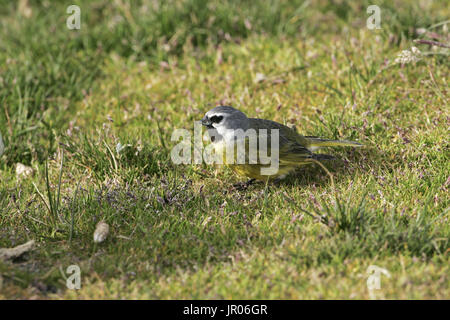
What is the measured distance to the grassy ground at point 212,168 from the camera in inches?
170

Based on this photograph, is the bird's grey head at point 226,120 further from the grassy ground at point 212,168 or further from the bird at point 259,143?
the grassy ground at point 212,168

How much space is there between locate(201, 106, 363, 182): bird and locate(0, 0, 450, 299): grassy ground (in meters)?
0.20

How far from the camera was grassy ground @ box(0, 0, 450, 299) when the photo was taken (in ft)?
14.2

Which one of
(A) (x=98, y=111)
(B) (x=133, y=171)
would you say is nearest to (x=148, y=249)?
(B) (x=133, y=171)

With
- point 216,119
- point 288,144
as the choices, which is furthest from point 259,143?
point 216,119

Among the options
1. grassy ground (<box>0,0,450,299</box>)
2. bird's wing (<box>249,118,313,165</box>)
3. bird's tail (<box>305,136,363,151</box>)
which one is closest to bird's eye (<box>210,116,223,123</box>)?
bird's wing (<box>249,118,313,165</box>)

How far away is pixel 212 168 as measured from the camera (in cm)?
630

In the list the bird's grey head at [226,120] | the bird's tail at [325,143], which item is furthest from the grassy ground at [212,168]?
the bird's grey head at [226,120]

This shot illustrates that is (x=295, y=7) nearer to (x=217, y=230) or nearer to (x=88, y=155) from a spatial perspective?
(x=88, y=155)

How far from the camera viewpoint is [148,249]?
4.72m

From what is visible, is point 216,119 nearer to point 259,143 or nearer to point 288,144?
point 259,143

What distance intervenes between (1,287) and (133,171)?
2145 millimetres

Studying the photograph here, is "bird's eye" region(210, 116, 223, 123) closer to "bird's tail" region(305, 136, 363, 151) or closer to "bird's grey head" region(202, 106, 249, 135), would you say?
"bird's grey head" region(202, 106, 249, 135)

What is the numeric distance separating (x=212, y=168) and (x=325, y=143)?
135 centimetres
